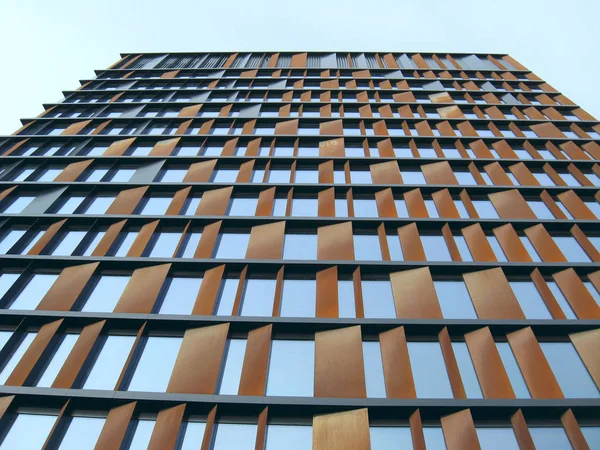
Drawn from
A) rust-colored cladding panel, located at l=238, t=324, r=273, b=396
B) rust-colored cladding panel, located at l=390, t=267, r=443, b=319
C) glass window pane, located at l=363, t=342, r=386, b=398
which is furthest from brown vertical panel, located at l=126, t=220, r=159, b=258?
rust-colored cladding panel, located at l=390, t=267, r=443, b=319

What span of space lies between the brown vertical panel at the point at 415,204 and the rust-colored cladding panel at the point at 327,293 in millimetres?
4857

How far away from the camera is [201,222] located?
17.0 meters

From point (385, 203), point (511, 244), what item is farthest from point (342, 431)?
point (385, 203)

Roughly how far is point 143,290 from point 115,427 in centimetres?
463

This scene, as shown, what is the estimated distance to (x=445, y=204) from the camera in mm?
17766

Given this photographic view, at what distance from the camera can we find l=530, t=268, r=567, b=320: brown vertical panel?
13219mm

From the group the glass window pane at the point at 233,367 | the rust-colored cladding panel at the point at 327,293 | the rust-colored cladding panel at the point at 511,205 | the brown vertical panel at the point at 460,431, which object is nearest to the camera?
the brown vertical panel at the point at 460,431

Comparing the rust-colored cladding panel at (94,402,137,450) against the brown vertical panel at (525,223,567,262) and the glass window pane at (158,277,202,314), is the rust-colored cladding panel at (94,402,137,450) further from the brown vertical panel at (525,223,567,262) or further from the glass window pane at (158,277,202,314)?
the brown vertical panel at (525,223,567,262)

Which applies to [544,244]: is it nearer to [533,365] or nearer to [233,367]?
[533,365]

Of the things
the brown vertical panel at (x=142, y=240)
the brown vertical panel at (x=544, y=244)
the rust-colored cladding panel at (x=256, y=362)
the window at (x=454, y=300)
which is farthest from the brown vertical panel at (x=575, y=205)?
the brown vertical panel at (x=142, y=240)

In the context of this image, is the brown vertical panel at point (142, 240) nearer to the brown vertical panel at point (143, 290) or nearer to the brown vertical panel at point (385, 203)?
the brown vertical panel at point (143, 290)

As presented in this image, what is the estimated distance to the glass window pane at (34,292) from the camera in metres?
14.2

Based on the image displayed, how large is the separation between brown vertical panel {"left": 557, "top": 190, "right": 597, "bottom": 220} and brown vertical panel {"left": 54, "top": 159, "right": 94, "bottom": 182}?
2209 cm

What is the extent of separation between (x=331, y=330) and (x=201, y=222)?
732cm
